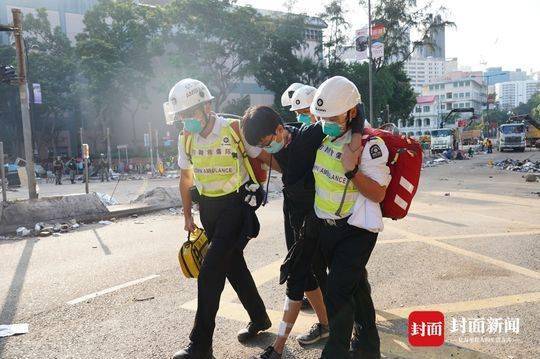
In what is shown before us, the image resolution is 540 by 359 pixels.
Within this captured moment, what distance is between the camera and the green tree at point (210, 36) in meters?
33.7

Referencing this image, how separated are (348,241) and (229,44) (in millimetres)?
34426

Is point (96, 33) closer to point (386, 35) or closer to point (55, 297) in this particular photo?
point (386, 35)

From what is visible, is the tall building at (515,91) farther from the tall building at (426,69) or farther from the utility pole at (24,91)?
the utility pole at (24,91)

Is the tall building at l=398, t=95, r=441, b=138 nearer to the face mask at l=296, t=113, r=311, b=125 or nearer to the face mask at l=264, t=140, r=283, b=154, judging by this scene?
the face mask at l=296, t=113, r=311, b=125

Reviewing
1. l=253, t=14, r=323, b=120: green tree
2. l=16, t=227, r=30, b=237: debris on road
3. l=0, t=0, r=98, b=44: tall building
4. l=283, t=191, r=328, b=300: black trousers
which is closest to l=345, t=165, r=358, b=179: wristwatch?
l=283, t=191, r=328, b=300: black trousers

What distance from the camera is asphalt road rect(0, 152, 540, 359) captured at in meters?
3.49

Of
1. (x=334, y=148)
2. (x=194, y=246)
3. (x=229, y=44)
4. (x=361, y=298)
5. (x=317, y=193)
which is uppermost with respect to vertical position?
(x=229, y=44)

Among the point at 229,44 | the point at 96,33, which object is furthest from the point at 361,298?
the point at 96,33

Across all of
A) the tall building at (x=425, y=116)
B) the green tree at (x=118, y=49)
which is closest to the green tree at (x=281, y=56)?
the green tree at (x=118, y=49)

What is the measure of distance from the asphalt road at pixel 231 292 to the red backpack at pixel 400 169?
119 cm

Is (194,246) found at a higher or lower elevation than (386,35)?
lower

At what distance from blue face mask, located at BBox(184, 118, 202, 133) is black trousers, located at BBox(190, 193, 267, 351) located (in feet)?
1.63

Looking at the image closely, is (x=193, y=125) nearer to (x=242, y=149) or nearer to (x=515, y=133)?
(x=242, y=149)

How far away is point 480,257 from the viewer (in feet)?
19.0
